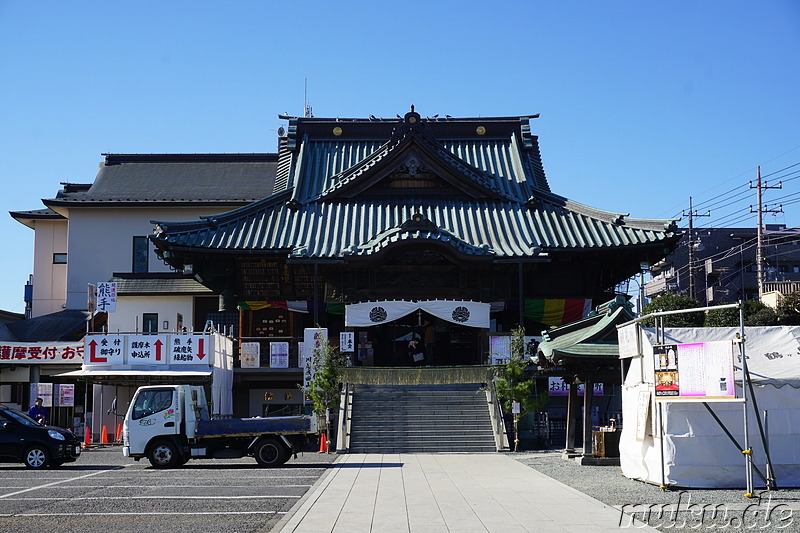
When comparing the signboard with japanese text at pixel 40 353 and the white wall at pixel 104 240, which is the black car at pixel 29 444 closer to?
the signboard with japanese text at pixel 40 353

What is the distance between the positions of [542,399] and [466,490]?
38.6 feet

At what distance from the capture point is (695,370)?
50.4ft

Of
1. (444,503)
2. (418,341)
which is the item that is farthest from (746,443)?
(418,341)

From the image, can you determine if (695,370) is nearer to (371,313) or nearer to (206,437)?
(206,437)

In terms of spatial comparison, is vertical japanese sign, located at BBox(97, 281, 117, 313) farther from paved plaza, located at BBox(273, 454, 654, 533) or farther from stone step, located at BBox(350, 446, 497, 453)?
paved plaza, located at BBox(273, 454, 654, 533)

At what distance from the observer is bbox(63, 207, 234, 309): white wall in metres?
43.5

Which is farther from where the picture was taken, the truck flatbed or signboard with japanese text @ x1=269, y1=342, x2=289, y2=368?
signboard with japanese text @ x1=269, y1=342, x2=289, y2=368

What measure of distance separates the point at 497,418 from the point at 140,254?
23539 mm

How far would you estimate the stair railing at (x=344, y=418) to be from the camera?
26281 millimetres

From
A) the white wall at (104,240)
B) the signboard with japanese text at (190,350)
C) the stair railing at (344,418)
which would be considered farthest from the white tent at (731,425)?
the white wall at (104,240)

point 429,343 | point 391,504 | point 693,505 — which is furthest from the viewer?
point 429,343

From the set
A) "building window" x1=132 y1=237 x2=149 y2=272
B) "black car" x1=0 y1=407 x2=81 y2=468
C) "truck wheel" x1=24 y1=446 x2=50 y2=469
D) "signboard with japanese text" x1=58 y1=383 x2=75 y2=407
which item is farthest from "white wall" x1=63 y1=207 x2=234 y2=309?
"truck wheel" x1=24 y1=446 x2=50 y2=469

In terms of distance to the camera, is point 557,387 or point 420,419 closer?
point 420,419

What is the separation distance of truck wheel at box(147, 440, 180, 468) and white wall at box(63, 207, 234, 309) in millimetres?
22945
